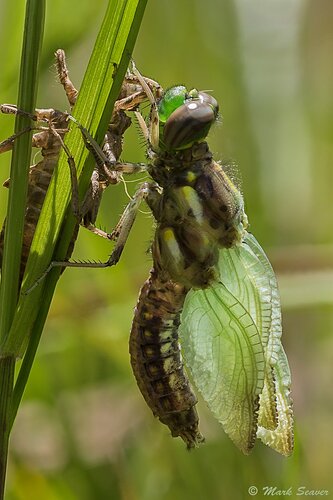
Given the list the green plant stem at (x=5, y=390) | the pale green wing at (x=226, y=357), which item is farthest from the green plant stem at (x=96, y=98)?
the pale green wing at (x=226, y=357)

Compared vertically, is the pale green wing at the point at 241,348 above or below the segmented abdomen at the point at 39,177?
below

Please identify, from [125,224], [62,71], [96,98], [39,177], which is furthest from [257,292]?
[96,98]

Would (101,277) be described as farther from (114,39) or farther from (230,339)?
(114,39)

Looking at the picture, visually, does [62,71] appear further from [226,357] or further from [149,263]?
[149,263]

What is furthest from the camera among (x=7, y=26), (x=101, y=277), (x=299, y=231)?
(x=299, y=231)

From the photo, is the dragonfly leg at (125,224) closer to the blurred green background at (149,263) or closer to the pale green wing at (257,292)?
the pale green wing at (257,292)

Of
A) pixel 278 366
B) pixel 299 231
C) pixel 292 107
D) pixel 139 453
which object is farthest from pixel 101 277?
pixel 292 107
